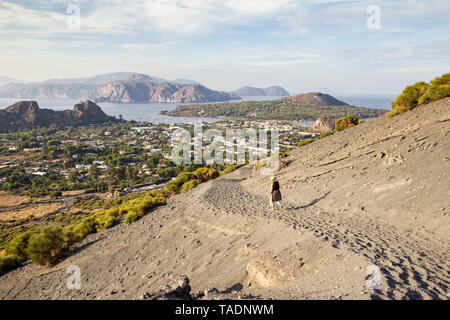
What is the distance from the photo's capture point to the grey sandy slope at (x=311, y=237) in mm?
5859

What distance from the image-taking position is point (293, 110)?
141m

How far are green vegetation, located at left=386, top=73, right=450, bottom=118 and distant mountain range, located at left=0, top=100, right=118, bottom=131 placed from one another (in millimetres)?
127419

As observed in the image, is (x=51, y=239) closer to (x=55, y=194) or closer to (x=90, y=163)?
(x=55, y=194)

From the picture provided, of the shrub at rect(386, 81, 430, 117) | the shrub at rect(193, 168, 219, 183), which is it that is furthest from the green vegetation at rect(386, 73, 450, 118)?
the shrub at rect(193, 168, 219, 183)

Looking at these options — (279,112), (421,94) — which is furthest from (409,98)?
(279,112)

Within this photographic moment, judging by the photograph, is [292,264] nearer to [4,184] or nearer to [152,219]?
[152,219]

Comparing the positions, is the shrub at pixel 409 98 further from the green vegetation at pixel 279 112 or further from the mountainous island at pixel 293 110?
the green vegetation at pixel 279 112

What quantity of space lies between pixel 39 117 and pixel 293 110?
113600 millimetres

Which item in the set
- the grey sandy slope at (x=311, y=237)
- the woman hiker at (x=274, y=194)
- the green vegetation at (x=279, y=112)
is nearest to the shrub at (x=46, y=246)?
the grey sandy slope at (x=311, y=237)

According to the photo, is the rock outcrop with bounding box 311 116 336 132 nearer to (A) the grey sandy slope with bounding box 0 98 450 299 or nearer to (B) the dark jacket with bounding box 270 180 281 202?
(A) the grey sandy slope with bounding box 0 98 450 299

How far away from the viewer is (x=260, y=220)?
9695 millimetres

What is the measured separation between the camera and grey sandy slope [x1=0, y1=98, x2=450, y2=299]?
5.86m
